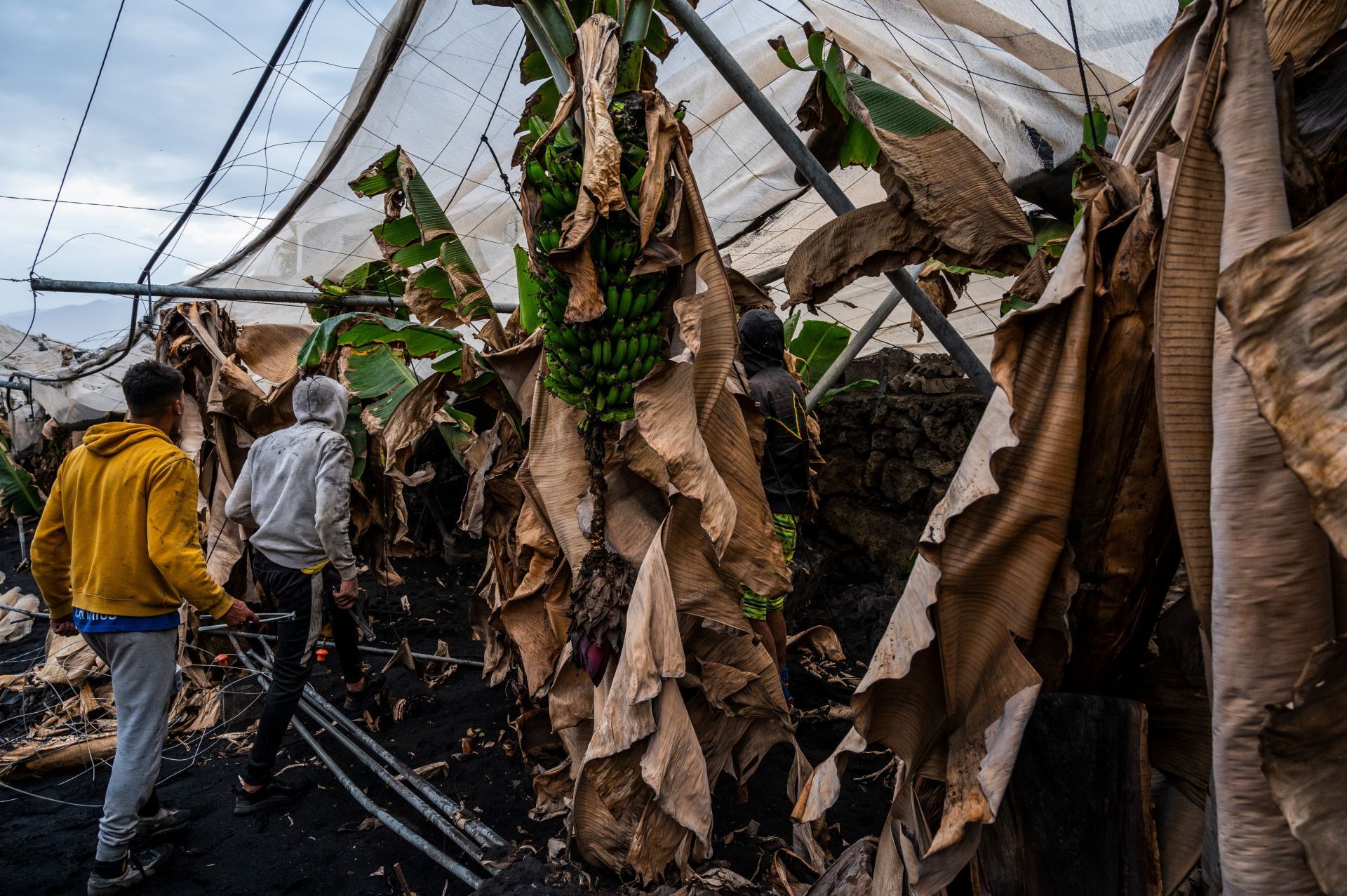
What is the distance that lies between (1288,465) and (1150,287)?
65 cm

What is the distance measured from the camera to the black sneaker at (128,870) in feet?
8.34

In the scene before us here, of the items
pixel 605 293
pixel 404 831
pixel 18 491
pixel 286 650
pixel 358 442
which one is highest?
pixel 605 293

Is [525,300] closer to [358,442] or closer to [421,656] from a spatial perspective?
[358,442]

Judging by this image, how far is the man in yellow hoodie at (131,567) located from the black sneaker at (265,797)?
0.48m

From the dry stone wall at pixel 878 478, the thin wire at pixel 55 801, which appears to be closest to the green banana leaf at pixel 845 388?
the dry stone wall at pixel 878 478

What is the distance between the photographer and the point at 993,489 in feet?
3.67

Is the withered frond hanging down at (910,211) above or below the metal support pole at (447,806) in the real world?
above

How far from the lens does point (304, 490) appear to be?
3.29m

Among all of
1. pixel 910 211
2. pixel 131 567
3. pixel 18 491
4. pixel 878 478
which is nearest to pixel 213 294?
pixel 131 567

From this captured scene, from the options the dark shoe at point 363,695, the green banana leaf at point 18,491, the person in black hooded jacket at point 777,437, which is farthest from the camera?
the green banana leaf at point 18,491

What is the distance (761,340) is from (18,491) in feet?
29.0

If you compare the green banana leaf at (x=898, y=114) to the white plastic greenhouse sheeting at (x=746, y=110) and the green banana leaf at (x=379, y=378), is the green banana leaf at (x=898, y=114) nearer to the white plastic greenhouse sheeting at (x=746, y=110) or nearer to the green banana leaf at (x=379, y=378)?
the white plastic greenhouse sheeting at (x=746, y=110)

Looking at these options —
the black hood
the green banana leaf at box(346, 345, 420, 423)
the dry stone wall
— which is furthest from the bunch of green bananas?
the dry stone wall

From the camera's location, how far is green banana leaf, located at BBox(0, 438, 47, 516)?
24.6 ft
